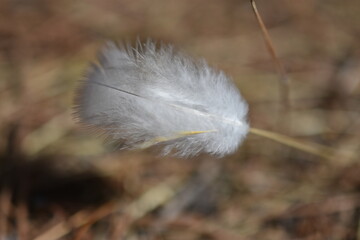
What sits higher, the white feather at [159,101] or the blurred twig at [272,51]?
the blurred twig at [272,51]

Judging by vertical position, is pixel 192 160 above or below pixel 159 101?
above

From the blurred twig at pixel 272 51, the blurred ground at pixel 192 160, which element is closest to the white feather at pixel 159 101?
the blurred twig at pixel 272 51

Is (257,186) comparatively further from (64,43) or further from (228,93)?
(64,43)

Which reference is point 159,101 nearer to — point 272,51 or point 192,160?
point 272,51

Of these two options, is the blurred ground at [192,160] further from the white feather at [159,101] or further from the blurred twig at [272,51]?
the white feather at [159,101]

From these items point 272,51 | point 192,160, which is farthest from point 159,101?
point 192,160

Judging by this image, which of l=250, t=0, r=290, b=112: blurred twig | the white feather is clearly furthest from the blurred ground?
the white feather
